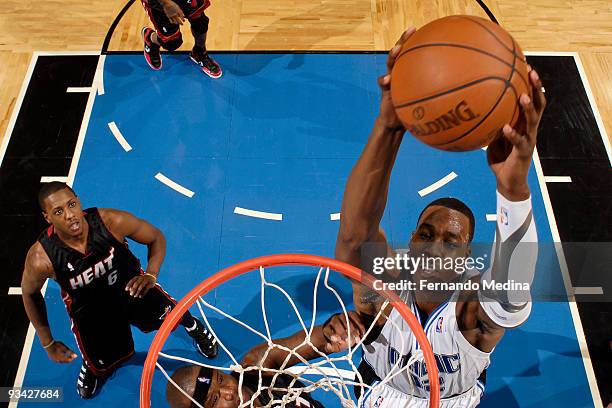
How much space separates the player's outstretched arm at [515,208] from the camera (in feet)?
7.69

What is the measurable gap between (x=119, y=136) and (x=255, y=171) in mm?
1265

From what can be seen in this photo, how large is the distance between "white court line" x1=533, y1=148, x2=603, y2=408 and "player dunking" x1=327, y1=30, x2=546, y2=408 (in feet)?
3.68

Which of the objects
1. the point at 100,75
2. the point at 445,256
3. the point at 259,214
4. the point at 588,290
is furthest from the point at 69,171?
the point at 588,290

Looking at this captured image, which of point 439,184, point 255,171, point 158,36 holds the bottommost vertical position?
point 439,184

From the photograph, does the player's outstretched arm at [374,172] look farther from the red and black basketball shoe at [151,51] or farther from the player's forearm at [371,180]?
the red and black basketball shoe at [151,51]

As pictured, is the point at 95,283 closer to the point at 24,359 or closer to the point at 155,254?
the point at 155,254

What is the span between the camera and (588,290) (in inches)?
194

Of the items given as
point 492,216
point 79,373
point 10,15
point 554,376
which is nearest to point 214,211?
point 79,373

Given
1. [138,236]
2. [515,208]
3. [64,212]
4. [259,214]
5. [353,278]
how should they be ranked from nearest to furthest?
[515,208]
[353,278]
[64,212]
[138,236]
[259,214]

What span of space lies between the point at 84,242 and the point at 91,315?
0.52 m

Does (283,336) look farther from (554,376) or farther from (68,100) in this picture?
(68,100)

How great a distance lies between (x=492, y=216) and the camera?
527 centimetres

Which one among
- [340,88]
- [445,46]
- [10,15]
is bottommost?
[340,88]

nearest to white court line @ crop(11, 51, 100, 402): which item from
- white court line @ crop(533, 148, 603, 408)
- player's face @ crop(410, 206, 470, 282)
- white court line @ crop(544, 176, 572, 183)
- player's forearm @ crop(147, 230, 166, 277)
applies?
player's forearm @ crop(147, 230, 166, 277)
